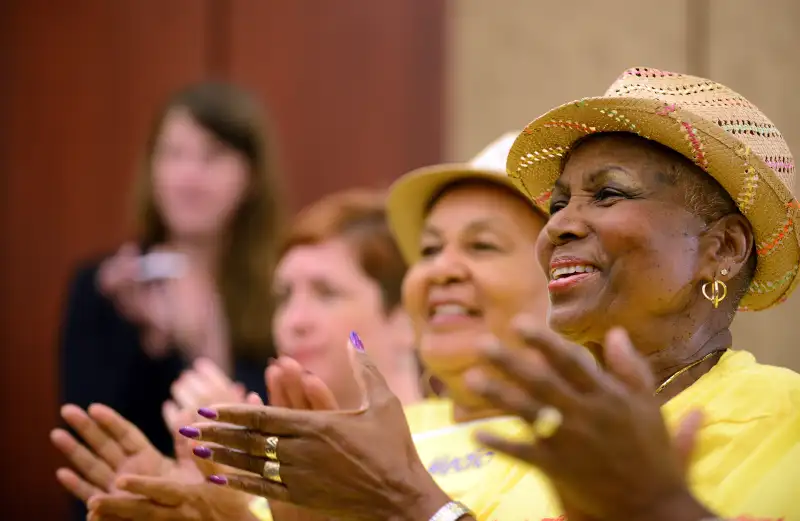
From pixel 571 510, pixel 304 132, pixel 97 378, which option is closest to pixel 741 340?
pixel 571 510

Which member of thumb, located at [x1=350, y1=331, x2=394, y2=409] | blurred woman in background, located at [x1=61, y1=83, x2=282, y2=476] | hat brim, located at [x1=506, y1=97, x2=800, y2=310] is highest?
hat brim, located at [x1=506, y1=97, x2=800, y2=310]

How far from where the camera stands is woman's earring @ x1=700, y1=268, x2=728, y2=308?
170cm

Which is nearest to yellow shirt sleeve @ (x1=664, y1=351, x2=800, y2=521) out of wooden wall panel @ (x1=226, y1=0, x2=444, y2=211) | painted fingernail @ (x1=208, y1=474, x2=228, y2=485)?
painted fingernail @ (x1=208, y1=474, x2=228, y2=485)

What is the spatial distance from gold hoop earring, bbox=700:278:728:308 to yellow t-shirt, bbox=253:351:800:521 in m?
0.10

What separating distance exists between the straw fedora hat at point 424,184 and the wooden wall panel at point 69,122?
2305 mm

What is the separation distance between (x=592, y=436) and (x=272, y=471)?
518 mm

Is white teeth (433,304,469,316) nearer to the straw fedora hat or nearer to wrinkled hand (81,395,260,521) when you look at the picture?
the straw fedora hat

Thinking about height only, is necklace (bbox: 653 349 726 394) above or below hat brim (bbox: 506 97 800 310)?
below

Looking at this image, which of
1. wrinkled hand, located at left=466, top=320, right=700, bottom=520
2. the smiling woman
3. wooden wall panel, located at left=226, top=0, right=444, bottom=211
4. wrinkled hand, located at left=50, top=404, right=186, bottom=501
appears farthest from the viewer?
wooden wall panel, located at left=226, top=0, right=444, bottom=211

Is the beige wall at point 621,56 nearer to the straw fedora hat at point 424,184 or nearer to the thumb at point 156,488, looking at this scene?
the straw fedora hat at point 424,184

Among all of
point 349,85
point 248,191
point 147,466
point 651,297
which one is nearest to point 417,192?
point 147,466

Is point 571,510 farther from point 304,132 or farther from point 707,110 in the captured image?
point 304,132

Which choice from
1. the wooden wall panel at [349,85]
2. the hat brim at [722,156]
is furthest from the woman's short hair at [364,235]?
the wooden wall panel at [349,85]

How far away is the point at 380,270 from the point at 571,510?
1836 millimetres
